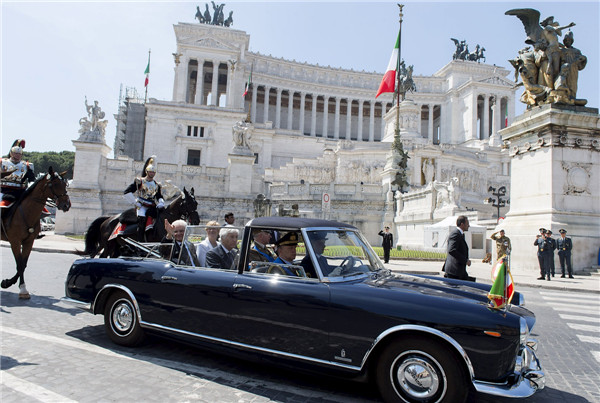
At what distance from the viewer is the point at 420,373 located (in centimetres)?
337

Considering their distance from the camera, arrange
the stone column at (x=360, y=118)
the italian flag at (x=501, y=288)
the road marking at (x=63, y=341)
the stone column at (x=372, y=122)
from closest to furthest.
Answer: the italian flag at (x=501, y=288), the road marking at (x=63, y=341), the stone column at (x=372, y=122), the stone column at (x=360, y=118)

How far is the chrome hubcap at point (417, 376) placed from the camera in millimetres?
3322

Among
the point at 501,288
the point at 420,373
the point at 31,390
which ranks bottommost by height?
the point at 31,390

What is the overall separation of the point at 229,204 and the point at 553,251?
2384 cm

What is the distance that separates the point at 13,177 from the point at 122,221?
233 cm

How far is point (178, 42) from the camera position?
67875mm

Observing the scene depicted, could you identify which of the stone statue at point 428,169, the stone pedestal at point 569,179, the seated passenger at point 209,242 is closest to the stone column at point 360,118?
the stone statue at point 428,169

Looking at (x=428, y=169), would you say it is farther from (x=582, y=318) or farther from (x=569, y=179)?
(x=582, y=318)

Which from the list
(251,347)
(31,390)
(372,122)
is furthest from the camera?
(372,122)

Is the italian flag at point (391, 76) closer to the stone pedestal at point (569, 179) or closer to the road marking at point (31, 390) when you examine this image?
the stone pedestal at point (569, 179)

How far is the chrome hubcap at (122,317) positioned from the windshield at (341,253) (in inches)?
101

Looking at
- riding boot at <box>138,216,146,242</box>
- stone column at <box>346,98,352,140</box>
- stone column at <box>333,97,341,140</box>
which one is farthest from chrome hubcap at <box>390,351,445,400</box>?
stone column at <box>333,97,341,140</box>

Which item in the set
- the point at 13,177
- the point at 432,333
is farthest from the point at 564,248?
the point at 13,177

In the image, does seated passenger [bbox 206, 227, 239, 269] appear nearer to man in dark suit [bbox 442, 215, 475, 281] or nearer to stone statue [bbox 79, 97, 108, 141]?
man in dark suit [bbox 442, 215, 475, 281]
